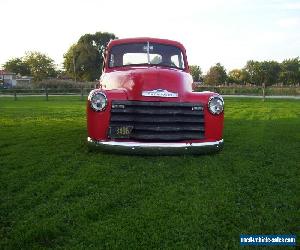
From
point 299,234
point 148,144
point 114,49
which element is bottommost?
point 299,234

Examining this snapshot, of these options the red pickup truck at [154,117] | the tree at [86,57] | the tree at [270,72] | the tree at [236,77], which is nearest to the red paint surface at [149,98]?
the red pickup truck at [154,117]

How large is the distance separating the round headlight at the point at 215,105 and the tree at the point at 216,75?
55.5 metres

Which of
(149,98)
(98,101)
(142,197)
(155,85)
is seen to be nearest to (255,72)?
(155,85)

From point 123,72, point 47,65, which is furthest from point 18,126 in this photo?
point 47,65

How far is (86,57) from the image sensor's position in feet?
227

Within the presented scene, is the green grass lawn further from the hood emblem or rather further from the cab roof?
the cab roof

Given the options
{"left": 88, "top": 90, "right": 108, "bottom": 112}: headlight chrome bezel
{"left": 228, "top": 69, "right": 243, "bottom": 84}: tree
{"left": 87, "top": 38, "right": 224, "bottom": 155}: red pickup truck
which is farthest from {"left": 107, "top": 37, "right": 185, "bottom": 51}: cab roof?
{"left": 228, "top": 69, "right": 243, "bottom": 84}: tree

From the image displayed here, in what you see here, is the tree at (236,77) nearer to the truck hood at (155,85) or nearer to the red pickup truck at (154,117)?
the truck hood at (155,85)

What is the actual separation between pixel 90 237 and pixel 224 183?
2.13m

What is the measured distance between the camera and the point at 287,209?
3957 mm

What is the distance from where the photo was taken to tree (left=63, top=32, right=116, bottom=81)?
228ft

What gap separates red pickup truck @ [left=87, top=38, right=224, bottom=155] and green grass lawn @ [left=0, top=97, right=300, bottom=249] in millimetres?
270

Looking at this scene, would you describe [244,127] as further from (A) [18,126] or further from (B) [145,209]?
(B) [145,209]

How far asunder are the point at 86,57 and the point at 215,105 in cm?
6541
